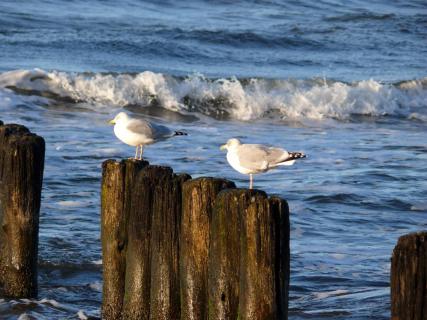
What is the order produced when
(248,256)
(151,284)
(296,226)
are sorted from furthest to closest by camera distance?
(296,226) → (151,284) → (248,256)

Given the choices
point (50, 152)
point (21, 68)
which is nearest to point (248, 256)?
point (50, 152)

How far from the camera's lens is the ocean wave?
16297 millimetres

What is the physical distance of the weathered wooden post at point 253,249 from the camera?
4.73m

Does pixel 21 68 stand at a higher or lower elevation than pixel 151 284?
higher

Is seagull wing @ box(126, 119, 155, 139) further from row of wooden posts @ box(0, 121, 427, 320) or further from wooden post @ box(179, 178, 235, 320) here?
wooden post @ box(179, 178, 235, 320)

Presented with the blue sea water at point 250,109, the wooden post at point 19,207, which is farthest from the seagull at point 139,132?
the blue sea water at point 250,109

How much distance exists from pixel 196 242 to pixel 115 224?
78cm

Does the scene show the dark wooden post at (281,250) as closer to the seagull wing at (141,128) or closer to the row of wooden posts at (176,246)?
the row of wooden posts at (176,246)

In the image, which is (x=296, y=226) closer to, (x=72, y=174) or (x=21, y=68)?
(x=72, y=174)

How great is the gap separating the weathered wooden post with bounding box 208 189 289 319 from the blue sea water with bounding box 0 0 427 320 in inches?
66.9

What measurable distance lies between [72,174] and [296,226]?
2.75 m

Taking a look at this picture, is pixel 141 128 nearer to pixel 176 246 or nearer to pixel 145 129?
pixel 145 129

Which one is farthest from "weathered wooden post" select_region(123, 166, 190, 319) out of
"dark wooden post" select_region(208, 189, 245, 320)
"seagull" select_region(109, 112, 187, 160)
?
"seagull" select_region(109, 112, 187, 160)

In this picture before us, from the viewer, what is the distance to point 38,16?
22.5m
